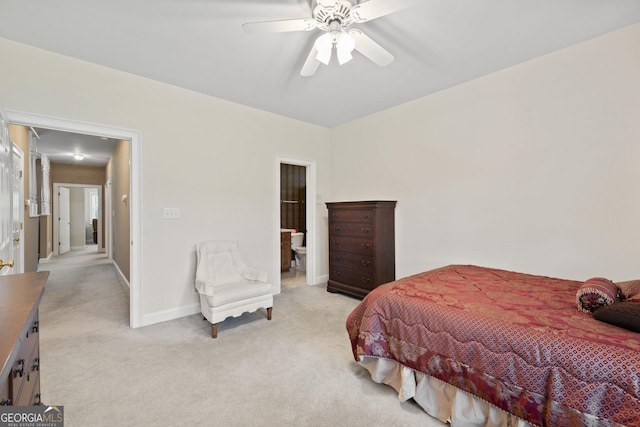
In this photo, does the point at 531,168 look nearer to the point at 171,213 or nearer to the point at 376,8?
A: the point at 376,8

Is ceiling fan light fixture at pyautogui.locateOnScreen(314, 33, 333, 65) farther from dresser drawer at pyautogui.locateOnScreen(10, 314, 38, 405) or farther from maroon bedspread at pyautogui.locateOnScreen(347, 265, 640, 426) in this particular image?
dresser drawer at pyautogui.locateOnScreen(10, 314, 38, 405)

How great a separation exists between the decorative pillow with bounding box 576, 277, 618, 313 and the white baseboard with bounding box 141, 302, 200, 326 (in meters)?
3.51

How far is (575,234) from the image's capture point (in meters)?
2.45

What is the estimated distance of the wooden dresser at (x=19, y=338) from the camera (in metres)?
0.69

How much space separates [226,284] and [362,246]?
1762mm

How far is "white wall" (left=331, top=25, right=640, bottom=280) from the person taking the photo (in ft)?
7.39

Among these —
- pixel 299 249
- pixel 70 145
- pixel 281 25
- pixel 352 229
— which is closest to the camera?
pixel 281 25

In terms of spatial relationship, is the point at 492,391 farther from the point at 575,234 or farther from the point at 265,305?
the point at 265,305

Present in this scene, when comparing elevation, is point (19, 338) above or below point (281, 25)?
below

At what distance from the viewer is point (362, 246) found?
3725 millimetres

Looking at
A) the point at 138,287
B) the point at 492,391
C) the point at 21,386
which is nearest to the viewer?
the point at 21,386

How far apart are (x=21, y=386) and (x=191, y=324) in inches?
88.9

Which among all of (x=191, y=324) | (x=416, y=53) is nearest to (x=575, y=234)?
(x=416, y=53)

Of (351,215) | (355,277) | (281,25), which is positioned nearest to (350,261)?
(355,277)
